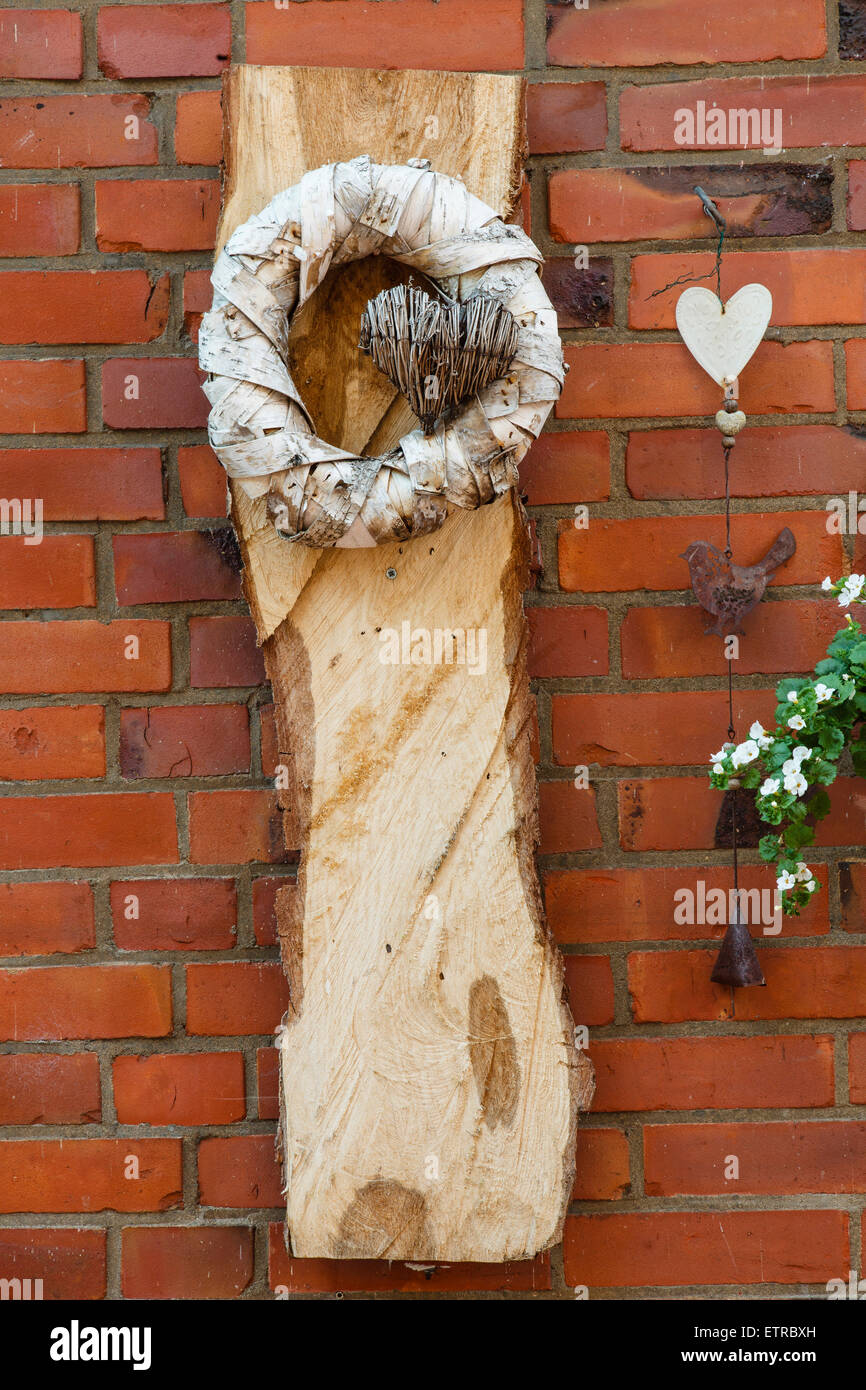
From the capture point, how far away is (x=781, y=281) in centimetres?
113

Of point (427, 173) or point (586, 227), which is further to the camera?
point (586, 227)

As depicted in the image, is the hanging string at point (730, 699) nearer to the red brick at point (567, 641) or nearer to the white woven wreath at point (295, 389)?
the red brick at point (567, 641)

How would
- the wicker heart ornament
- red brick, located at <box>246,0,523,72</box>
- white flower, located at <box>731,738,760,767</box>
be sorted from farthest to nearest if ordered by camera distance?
red brick, located at <box>246,0,523,72</box>, white flower, located at <box>731,738,760,767</box>, the wicker heart ornament

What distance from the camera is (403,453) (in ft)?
3.17

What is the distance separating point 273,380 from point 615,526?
40 cm

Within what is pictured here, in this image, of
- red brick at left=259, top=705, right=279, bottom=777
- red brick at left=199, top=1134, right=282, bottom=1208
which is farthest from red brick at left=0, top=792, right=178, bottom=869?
red brick at left=199, top=1134, right=282, bottom=1208

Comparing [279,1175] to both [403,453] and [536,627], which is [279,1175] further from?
[403,453]

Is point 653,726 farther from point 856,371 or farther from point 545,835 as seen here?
point 856,371

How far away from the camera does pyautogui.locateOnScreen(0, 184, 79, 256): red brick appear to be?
44.3 inches

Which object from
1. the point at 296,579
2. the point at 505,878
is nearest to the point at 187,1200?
the point at 505,878

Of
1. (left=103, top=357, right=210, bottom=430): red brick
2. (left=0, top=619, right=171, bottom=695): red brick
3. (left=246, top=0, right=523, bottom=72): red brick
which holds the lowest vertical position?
(left=0, top=619, right=171, bottom=695): red brick

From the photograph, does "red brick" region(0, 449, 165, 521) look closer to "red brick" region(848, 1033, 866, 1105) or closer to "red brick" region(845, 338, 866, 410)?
"red brick" region(845, 338, 866, 410)

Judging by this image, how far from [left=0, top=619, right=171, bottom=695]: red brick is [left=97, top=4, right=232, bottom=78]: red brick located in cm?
59

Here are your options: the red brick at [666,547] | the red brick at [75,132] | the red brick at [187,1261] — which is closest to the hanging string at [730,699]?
the red brick at [666,547]
